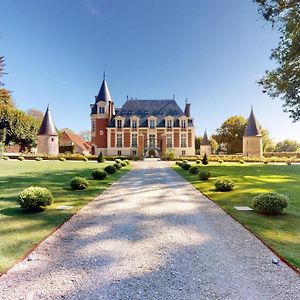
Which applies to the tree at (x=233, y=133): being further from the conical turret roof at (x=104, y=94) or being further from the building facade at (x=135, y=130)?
the conical turret roof at (x=104, y=94)

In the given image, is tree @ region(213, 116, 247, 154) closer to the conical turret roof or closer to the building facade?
the building facade

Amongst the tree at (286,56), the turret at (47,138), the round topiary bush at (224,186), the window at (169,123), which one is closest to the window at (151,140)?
the window at (169,123)

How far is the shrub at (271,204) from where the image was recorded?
7055 millimetres

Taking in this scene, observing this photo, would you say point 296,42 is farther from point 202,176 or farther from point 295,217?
point 295,217

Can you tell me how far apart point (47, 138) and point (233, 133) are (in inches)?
1536

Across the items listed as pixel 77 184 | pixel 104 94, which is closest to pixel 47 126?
pixel 104 94

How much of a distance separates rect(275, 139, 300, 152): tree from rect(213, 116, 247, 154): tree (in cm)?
3329

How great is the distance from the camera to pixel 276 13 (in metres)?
15.8

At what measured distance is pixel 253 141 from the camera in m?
44.2

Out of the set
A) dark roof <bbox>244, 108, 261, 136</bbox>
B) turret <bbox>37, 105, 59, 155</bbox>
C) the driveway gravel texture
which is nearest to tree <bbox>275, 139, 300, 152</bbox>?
dark roof <bbox>244, 108, 261, 136</bbox>

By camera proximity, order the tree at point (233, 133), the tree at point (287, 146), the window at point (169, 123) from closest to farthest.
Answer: the window at point (169, 123) → the tree at point (233, 133) → the tree at point (287, 146)

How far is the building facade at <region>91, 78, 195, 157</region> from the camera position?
158ft

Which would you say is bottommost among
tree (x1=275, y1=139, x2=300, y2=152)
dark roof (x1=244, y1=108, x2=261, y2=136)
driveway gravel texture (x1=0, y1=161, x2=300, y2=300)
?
driveway gravel texture (x1=0, y1=161, x2=300, y2=300)

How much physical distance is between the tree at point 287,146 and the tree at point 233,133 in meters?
33.3
